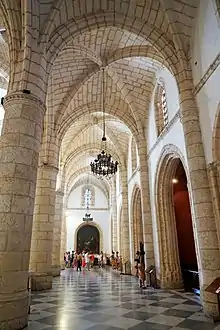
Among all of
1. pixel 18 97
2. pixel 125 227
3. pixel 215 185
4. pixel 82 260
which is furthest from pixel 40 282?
pixel 82 260

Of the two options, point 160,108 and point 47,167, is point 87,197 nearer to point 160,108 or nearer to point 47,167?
point 47,167

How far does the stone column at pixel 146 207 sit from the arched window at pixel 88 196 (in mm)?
19417

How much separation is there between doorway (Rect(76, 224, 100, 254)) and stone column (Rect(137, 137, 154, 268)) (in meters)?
19.3

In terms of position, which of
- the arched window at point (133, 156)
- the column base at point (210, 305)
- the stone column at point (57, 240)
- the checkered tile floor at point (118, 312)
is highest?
the arched window at point (133, 156)

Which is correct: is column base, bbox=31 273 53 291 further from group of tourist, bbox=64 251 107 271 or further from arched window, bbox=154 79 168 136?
group of tourist, bbox=64 251 107 271

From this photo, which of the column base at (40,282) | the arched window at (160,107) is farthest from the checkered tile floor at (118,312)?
the arched window at (160,107)

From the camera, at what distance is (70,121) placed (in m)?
12.1

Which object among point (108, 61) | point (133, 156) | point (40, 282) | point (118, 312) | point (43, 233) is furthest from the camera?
point (133, 156)

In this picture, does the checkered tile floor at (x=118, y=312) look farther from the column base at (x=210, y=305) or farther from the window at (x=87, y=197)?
the window at (x=87, y=197)

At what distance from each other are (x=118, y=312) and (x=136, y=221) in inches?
347

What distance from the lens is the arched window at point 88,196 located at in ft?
99.4

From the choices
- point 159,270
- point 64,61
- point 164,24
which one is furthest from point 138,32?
point 159,270

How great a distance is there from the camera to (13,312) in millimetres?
4285

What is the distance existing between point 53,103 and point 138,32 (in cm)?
480
